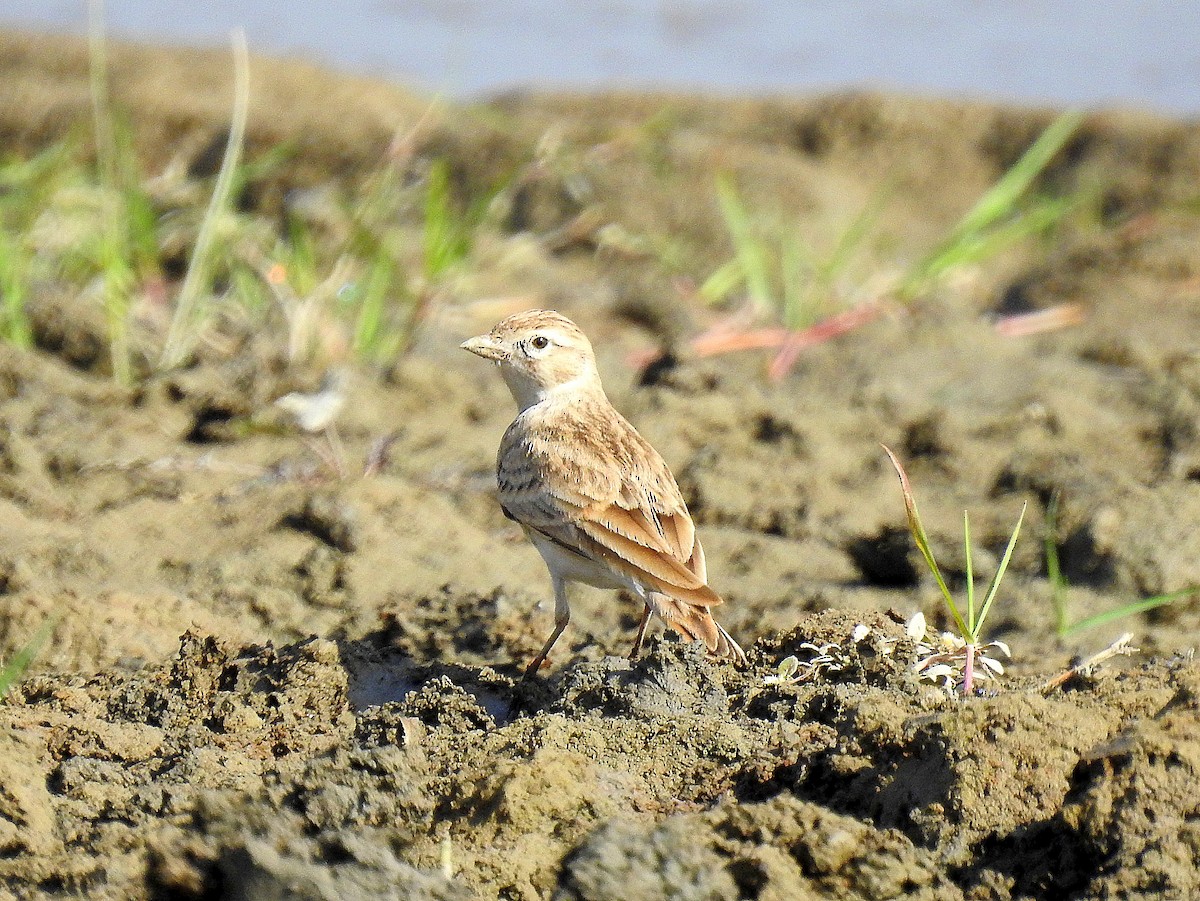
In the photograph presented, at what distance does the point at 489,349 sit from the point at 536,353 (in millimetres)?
164

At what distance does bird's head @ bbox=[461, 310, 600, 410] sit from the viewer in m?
5.56

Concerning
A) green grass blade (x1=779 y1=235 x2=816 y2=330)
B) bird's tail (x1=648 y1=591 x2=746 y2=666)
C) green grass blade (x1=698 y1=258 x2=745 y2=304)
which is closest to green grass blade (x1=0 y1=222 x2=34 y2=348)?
green grass blade (x1=698 y1=258 x2=745 y2=304)

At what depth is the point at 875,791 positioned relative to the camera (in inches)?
132

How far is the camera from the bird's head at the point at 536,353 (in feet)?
18.2

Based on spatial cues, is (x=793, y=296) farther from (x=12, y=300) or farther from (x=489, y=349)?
(x=12, y=300)

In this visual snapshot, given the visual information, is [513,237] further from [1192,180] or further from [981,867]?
[981,867]

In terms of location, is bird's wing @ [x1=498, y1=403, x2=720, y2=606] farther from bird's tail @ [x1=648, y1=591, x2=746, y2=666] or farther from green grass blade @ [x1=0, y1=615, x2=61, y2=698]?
green grass blade @ [x1=0, y1=615, x2=61, y2=698]

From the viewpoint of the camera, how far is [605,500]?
4719 mm

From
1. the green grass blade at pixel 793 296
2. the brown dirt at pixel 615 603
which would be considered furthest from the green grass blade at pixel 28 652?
the green grass blade at pixel 793 296

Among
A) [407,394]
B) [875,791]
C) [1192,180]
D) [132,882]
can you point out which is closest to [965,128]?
[1192,180]

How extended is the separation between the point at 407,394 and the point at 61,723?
3.18m

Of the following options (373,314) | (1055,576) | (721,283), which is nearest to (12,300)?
(373,314)

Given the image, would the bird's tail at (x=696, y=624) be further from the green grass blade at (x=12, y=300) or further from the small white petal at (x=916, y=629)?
the green grass blade at (x=12, y=300)

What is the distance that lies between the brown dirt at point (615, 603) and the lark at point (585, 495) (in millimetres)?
225
